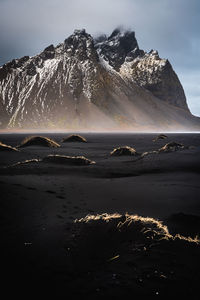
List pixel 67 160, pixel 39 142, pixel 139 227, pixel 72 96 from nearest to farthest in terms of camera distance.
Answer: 1. pixel 139 227
2. pixel 67 160
3. pixel 39 142
4. pixel 72 96

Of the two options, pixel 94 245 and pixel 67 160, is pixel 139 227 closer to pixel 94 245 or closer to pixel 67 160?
pixel 94 245

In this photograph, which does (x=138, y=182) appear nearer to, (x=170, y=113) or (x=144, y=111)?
(x=144, y=111)

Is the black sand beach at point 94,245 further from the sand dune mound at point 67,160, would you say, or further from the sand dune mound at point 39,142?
the sand dune mound at point 39,142

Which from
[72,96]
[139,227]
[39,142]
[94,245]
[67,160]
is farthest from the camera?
[72,96]

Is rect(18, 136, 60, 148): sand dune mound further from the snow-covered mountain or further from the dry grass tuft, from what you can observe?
the snow-covered mountain

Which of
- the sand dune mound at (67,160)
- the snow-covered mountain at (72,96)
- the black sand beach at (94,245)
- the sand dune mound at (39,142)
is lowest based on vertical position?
the black sand beach at (94,245)

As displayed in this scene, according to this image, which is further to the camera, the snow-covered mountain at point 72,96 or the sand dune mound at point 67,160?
the snow-covered mountain at point 72,96

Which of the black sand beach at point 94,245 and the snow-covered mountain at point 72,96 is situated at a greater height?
the snow-covered mountain at point 72,96

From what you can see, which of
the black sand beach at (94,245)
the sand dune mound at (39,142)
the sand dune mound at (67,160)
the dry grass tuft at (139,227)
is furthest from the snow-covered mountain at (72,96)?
the dry grass tuft at (139,227)

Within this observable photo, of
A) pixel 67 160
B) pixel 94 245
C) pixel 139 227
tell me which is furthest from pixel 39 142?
pixel 94 245

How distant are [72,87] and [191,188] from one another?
150 m

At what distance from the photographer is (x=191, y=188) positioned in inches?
337

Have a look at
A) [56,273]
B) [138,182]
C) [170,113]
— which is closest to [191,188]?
[138,182]

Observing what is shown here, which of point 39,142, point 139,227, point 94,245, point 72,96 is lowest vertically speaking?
point 94,245
